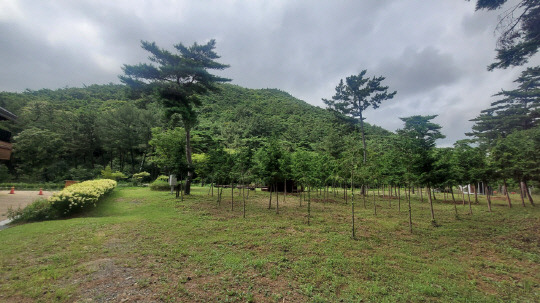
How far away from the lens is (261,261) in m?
5.41

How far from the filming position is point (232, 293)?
3.99 meters

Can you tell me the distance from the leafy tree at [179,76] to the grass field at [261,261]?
7.90 meters

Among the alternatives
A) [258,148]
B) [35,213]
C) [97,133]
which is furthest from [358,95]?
[97,133]

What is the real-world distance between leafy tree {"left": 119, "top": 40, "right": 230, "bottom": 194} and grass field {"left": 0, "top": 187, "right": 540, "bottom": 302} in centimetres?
790

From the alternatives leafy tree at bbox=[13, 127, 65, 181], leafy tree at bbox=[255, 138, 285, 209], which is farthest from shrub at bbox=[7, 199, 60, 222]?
leafy tree at bbox=[13, 127, 65, 181]

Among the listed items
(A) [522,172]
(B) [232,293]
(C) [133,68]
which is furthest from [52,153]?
(A) [522,172]

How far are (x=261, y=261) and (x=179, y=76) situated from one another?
14801mm

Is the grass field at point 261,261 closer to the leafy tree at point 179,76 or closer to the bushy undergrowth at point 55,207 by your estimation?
the bushy undergrowth at point 55,207

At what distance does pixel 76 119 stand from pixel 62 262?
45025mm

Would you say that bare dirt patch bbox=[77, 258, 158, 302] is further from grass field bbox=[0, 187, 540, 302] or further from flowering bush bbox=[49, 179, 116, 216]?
flowering bush bbox=[49, 179, 116, 216]

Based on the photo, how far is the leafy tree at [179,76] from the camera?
14500 mm

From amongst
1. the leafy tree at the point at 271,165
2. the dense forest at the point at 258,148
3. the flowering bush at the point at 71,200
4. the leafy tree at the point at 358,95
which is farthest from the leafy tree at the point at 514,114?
the flowering bush at the point at 71,200

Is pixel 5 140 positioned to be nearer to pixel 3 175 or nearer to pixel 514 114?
pixel 3 175

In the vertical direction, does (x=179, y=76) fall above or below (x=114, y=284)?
above
